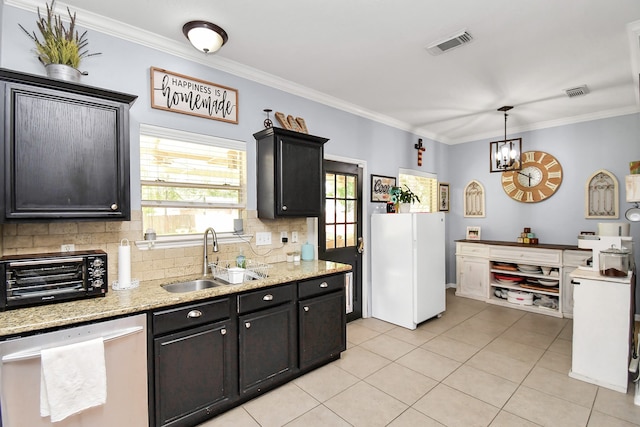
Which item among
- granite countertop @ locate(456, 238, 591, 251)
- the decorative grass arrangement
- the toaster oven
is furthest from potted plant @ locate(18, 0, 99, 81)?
granite countertop @ locate(456, 238, 591, 251)

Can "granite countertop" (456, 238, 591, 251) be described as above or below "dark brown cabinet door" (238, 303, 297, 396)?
above

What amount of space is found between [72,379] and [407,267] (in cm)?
336

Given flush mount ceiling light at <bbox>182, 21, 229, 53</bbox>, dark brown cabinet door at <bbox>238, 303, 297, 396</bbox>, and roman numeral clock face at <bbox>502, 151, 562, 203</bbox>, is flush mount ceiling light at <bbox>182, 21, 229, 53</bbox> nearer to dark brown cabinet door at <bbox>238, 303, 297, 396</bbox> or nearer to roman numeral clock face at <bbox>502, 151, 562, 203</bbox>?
dark brown cabinet door at <bbox>238, 303, 297, 396</bbox>

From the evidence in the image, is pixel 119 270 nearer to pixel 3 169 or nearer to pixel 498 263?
pixel 3 169

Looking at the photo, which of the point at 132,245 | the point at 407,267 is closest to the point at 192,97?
the point at 132,245

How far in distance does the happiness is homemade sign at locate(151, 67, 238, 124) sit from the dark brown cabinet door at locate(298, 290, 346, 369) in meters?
1.91

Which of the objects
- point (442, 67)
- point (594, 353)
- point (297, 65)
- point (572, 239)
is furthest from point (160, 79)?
point (572, 239)

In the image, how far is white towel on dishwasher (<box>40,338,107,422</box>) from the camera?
4.99ft

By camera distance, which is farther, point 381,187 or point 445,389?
point 381,187

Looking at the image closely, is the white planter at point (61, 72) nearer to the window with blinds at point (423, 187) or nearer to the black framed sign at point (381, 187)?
the black framed sign at point (381, 187)

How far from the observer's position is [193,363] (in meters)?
2.04

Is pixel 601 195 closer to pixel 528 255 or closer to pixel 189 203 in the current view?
pixel 528 255

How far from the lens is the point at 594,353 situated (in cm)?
265

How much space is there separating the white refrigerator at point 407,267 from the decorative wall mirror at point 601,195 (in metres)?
2.27
